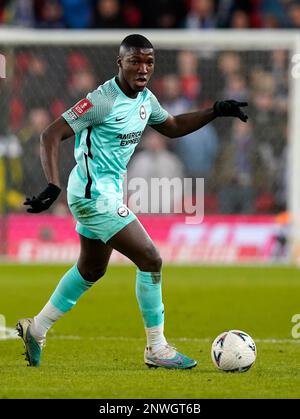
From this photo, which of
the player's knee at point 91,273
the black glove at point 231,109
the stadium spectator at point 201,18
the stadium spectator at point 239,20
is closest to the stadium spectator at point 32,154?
the stadium spectator at point 201,18

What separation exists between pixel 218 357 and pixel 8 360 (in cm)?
160

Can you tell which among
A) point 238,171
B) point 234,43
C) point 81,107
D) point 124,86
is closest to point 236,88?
point 234,43

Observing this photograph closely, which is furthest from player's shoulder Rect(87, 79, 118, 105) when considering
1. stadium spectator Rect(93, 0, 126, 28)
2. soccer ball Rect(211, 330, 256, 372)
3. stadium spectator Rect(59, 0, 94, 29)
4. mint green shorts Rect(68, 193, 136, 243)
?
stadium spectator Rect(59, 0, 94, 29)

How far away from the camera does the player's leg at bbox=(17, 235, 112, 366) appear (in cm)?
784

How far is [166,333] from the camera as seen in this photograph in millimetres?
9961

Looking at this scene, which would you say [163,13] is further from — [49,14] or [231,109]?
[231,109]

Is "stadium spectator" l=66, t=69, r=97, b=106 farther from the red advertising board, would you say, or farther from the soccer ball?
the soccer ball

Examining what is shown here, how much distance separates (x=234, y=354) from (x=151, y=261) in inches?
32.6

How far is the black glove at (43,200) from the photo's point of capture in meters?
7.07

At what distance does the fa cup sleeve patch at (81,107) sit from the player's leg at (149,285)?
81 cm

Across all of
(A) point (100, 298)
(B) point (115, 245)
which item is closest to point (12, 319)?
(A) point (100, 298)

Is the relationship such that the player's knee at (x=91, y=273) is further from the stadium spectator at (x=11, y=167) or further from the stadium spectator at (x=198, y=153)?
the stadium spectator at (x=11, y=167)

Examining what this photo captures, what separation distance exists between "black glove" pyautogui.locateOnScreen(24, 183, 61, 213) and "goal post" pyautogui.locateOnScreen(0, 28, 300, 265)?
391 inches
